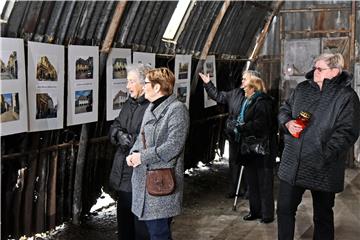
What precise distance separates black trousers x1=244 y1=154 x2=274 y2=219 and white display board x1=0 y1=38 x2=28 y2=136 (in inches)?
103

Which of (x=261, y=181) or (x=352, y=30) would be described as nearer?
(x=261, y=181)

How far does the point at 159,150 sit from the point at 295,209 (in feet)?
4.45

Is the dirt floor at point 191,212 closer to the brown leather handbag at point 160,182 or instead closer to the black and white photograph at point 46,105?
the black and white photograph at point 46,105

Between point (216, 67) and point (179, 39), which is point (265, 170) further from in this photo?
point (216, 67)

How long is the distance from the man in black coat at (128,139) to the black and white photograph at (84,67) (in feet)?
3.17

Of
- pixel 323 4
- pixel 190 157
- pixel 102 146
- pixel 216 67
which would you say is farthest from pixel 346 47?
pixel 102 146

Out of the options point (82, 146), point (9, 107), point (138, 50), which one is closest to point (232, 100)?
point (138, 50)

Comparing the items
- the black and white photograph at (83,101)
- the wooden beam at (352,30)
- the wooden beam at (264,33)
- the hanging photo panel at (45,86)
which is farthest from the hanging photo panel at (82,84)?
the wooden beam at (352,30)

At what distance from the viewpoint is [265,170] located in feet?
19.0

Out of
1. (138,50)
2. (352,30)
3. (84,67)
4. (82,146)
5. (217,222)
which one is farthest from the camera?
(352,30)

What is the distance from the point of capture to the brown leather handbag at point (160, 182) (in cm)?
352

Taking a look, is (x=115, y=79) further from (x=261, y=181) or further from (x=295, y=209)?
(x=295, y=209)

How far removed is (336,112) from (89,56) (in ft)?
8.34

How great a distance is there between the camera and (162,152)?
11.5 feet
